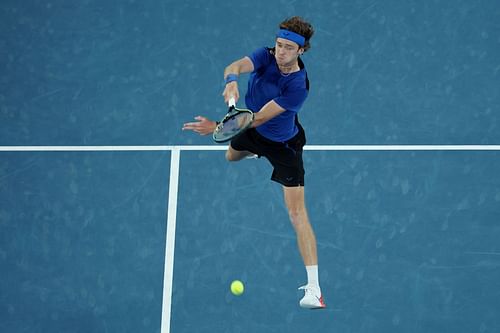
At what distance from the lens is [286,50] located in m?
8.92

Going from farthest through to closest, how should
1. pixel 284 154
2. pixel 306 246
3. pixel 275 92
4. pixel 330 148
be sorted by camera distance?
1. pixel 330 148
2. pixel 284 154
3. pixel 306 246
4. pixel 275 92

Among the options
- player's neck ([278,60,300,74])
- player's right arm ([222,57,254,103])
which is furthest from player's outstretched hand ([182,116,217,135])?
player's neck ([278,60,300,74])

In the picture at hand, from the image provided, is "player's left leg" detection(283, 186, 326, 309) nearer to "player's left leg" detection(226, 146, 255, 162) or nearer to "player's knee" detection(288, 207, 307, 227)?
"player's knee" detection(288, 207, 307, 227)

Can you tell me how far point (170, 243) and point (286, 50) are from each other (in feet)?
10.4

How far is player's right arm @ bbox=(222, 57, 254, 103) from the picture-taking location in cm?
862

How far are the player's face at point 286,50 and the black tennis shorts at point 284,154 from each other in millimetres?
1140

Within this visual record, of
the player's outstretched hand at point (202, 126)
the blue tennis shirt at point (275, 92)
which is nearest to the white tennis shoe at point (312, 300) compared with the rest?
the blue tennis shirt at point (275, 92)

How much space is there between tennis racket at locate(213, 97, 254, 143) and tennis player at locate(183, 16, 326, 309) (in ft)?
0.29

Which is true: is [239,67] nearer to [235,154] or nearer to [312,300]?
[235,154]

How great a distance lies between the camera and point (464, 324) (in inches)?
415

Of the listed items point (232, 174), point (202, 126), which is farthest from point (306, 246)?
point (232, 174)

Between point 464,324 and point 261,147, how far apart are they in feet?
9.82

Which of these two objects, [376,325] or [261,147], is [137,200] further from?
[376,325]

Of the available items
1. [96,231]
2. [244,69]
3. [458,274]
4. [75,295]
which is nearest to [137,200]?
[96,231]
